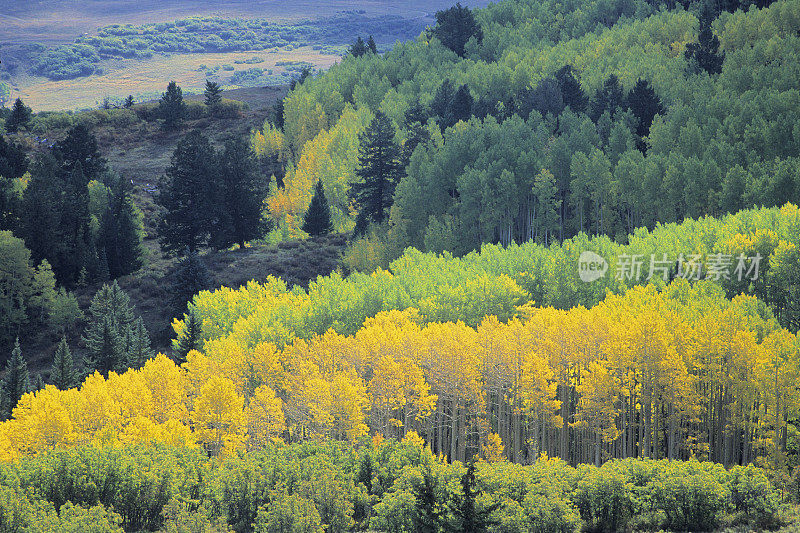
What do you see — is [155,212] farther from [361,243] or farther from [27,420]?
[27,420]

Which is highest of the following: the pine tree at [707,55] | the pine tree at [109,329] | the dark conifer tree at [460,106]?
the pine tree at [707,55]

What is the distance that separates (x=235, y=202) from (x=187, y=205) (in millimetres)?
6491

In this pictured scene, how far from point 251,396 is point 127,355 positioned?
2349 centimetres

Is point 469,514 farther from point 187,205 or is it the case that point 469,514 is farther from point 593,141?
point 187,205

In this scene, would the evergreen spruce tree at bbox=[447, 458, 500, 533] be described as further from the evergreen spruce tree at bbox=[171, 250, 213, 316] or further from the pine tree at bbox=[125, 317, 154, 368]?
the evergreen spruce tree at bbox=[171, 250, 213, 316]

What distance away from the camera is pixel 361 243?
125250mm

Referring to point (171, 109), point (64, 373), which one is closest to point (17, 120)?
point (171, 109)

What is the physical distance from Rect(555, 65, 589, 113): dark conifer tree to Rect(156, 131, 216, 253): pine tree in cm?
4876

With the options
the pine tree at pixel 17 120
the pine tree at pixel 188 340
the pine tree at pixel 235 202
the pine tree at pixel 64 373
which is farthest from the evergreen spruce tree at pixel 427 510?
the pine tree at pixel 17 120

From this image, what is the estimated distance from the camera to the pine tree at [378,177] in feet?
436

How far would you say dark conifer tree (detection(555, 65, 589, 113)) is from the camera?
140750mm

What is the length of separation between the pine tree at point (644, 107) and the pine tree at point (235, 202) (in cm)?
4975

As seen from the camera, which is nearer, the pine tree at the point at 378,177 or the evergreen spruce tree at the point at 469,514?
the evergreen spruce tree at the point at 469,514

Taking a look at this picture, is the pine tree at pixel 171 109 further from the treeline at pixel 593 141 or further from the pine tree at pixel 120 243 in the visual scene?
the pine tree at pixel 120 243
